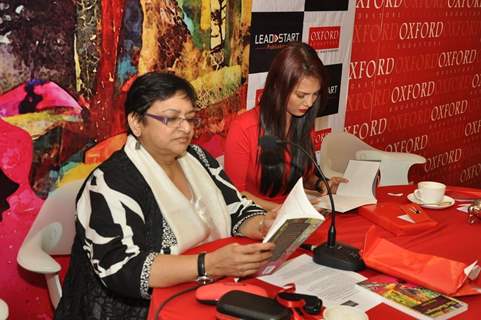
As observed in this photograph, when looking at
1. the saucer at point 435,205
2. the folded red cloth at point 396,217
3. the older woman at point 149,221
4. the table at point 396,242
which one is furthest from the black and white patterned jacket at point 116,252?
the saucer at point 435,205

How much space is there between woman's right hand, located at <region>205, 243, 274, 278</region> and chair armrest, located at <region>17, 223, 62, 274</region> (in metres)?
0.60

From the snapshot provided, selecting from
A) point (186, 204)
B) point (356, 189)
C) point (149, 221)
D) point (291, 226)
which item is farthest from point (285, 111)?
point (291, 226)

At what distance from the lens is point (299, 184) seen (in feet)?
5.48

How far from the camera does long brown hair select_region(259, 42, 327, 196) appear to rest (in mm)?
2508

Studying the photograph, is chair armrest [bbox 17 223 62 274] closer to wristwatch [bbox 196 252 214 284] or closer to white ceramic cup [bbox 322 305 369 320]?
wristwatch [bbox 196 252 214 284]

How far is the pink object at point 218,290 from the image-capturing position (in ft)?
4.80

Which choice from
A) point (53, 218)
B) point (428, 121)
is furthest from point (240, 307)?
point (428, 121)

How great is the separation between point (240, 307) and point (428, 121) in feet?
12.7

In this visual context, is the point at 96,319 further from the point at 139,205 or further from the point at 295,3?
the point at 295,3

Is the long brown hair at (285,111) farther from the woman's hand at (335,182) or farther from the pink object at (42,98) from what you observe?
the pink object at (42,98)

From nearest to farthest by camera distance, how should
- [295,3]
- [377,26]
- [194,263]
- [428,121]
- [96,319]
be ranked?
1. [194,263]
2. [96,319]
3. [295,3]
4. [377,26]
5. [428,121]

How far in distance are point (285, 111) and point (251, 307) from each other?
1.36 m

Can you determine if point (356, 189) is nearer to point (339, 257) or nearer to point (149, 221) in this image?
point (339, 257)

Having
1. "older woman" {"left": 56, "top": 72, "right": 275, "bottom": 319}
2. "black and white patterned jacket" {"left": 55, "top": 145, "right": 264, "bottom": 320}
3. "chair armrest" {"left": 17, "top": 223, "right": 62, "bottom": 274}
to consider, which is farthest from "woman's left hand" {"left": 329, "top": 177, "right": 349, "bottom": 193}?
"chair armrest" {"left": 17, "top": 223, "right": 62, "bottom": 274}
